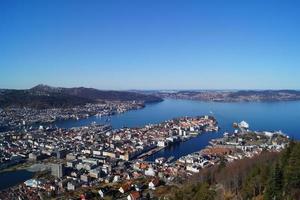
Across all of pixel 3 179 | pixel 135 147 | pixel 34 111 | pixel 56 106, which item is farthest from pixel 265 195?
pixel 56 106

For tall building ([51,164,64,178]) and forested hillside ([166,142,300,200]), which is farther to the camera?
tall building ([51,164,64,178])

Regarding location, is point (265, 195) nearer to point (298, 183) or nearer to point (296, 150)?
point (298, 183)

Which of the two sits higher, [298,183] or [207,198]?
[298,183]

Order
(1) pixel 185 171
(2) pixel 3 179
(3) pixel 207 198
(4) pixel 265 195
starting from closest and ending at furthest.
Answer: (4) pixel 265 195, (3) pixel 207 198, (2) pixel 3 179, (1) pixel 185 171

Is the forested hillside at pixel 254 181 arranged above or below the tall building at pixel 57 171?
above

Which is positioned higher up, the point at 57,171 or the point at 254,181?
the point at 254,181

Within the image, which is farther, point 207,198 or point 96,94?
Result: point 96,94

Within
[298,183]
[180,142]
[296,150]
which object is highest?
[296,150]

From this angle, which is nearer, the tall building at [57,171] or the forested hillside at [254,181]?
the forested hillside at [254,181]

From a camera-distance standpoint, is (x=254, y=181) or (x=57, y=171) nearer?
(x=254, y=181)

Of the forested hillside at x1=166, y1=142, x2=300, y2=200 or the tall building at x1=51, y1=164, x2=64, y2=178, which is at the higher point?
the forested hillside at x1=166, y1=142, x2=300, y2=200

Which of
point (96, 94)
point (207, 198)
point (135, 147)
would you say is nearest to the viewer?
point (207, 198)
